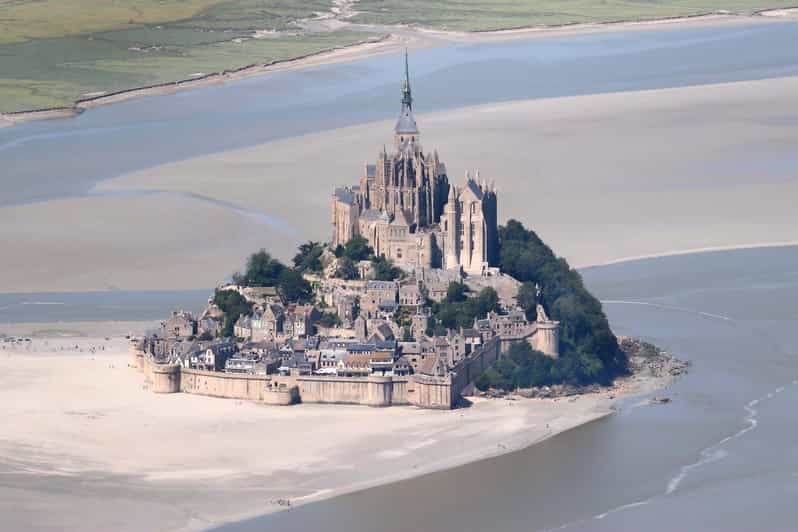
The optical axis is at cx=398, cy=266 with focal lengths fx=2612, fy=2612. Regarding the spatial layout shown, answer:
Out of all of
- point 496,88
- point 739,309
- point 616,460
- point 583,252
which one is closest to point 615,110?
point 496,88

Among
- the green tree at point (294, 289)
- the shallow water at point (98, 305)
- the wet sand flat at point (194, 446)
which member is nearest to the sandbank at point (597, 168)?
the shallow water at point (98, 305)

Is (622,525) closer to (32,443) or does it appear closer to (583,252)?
(32,443)

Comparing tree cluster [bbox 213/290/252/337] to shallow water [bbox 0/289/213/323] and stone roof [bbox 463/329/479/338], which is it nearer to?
shallow water [bbox 0/289/213/323]

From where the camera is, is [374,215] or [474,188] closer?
[474,188]

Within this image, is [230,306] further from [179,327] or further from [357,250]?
[357,250]

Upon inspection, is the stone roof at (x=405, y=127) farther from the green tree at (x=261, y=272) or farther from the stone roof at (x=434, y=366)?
the stone roof at (x=434, y=366)

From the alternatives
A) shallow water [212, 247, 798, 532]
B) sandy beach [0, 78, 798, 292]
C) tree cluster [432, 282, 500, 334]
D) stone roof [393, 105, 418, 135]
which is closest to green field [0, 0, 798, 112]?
sandy beach [0, 78, 798, 292]

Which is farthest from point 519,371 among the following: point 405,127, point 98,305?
point 98,305
